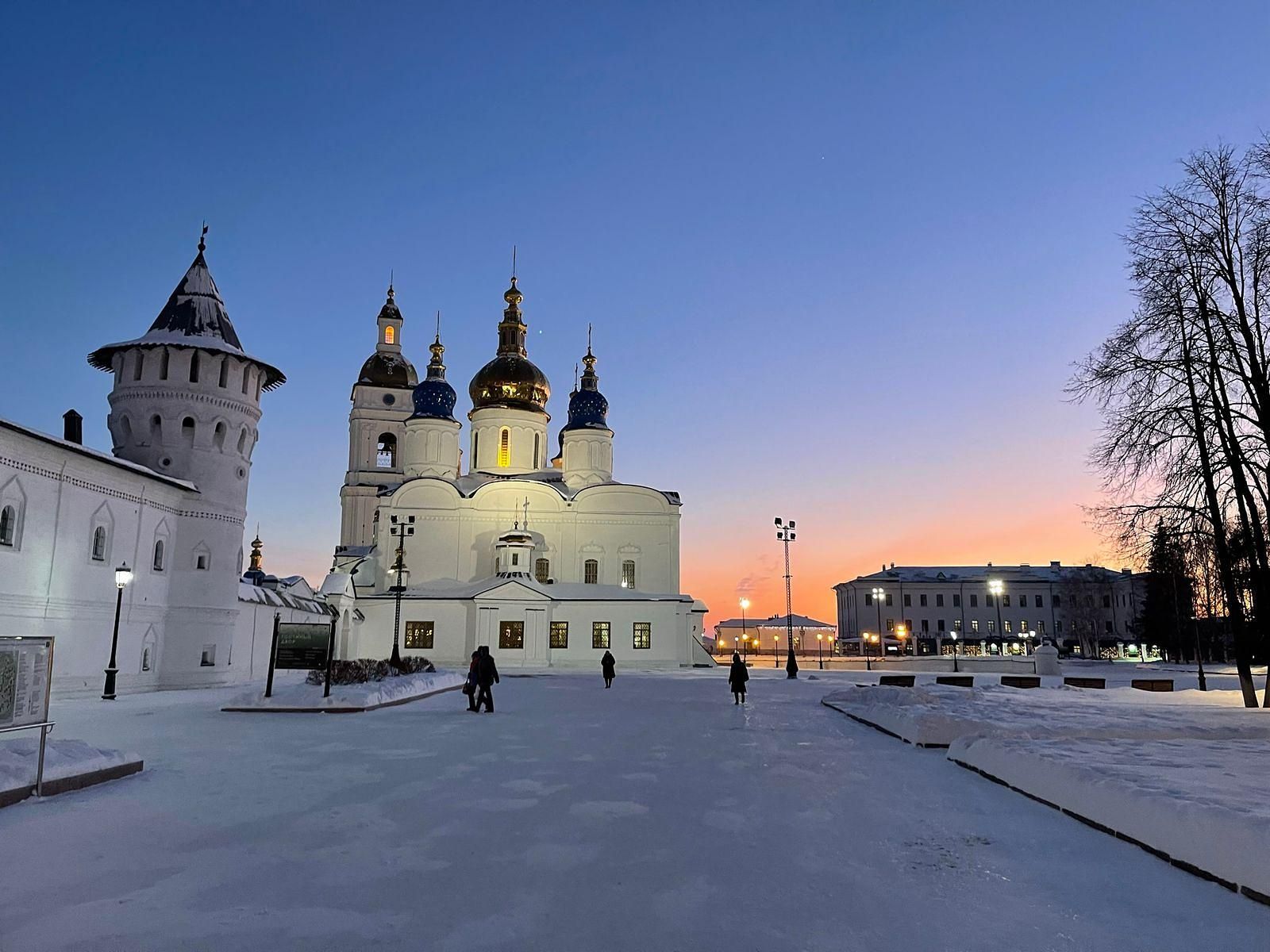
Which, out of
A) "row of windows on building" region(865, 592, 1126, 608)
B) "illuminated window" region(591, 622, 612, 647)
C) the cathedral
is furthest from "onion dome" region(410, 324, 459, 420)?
"row of windows on building" region(865, 592, 1126, 608)

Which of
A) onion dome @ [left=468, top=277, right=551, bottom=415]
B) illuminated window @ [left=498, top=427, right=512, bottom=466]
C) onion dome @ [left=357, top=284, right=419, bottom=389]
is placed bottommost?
illuminated window @ [left=498, top=427, right=512, bottom=466]

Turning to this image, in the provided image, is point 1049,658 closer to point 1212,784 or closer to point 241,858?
point 1212,784

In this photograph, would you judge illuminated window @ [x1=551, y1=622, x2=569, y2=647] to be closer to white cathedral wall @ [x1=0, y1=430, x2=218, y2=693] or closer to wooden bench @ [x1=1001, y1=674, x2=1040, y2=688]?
white cathedral wall @ [x1=0, y1=430, x2=218, y2=693]

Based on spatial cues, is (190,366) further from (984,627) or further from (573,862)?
(984,627)

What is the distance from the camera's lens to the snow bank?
55.7 feet

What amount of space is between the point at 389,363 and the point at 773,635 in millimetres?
57985

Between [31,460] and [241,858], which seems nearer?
[241,858]

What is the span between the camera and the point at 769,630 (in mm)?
101625

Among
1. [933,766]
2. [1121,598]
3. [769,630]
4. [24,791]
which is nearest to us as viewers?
[24,791]

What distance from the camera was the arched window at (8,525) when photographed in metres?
20.2

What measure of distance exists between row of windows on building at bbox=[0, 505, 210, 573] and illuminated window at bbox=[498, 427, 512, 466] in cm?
2831

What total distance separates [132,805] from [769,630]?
321 feet

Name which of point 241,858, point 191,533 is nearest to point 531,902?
point 241,858

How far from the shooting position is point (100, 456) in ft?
76.3
